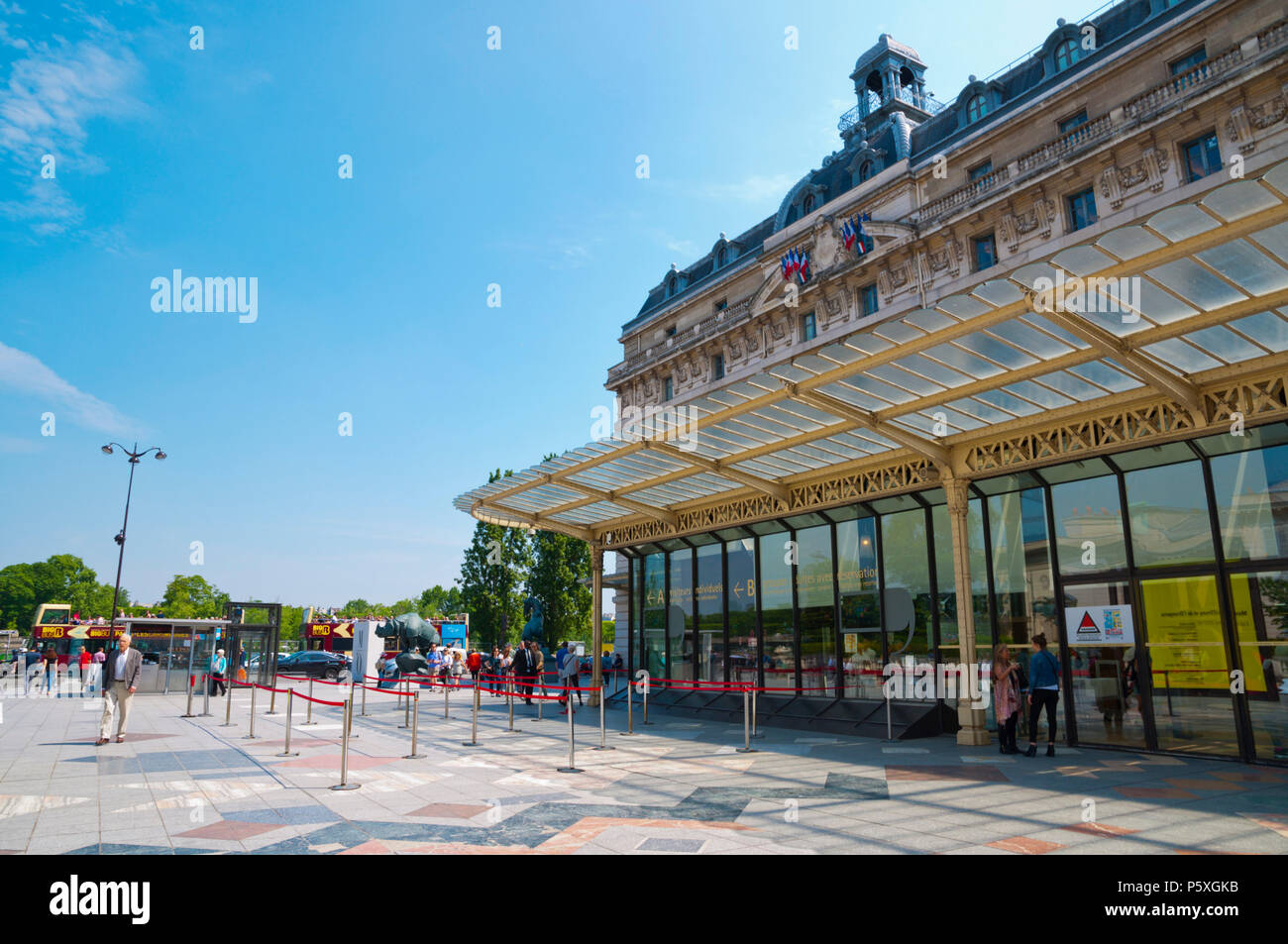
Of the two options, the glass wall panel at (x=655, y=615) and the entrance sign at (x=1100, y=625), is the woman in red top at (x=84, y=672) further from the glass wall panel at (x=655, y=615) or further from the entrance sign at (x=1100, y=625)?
the entrance sign at (x=1100, y=625)

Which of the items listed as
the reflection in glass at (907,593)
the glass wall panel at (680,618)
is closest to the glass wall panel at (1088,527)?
the reflection in glass at (907,593)

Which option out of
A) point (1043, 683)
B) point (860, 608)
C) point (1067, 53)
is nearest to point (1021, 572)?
point (1043, 683)

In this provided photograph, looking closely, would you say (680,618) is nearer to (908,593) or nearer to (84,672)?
(908,593)

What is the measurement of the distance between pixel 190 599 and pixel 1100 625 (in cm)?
11941

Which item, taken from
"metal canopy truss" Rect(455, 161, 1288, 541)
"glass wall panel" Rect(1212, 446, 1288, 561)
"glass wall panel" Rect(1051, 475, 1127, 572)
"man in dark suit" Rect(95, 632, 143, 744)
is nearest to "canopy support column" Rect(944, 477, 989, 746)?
"metal canopy truss" Rect(455, 161, 1288, 541)

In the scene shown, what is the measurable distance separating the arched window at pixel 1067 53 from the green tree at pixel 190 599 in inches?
3999

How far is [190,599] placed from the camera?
349 ft

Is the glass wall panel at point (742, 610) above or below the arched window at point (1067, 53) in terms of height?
below

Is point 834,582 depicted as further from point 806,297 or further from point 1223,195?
point 806,297

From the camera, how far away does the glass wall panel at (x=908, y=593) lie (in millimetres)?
16078

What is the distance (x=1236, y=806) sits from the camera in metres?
7.98

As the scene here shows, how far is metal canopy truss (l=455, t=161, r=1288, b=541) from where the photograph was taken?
328 inches
